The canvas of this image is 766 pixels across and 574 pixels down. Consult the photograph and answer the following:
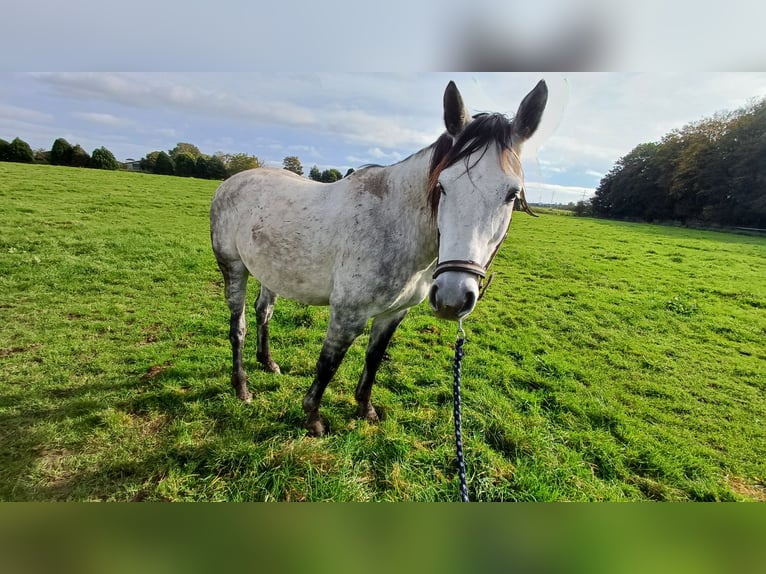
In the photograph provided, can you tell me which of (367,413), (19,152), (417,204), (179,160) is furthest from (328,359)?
(19,152)

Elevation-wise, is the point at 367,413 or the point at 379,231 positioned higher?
the point at 379,231

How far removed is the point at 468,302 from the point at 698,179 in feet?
32.0

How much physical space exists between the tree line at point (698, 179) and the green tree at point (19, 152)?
10055 millimetres

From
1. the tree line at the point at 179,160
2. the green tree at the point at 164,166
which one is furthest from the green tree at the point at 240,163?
the green tree at the point at 164,166

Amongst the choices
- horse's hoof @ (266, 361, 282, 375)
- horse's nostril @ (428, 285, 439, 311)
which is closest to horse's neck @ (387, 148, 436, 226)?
horse's nostril @ (428, 285, 439, 311)

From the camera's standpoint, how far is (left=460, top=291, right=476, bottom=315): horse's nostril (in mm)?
1359

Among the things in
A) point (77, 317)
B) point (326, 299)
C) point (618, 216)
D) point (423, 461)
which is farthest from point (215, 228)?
point (618, 216)

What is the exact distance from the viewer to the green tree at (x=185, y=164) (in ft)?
15.2

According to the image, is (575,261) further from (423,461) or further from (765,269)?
(423,461)

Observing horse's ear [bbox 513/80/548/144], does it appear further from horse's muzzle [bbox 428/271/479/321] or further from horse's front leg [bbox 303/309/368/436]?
horse's front leg [bbox 303/309/368/436]

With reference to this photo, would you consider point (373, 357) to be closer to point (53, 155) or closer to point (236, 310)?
point (236, 310)

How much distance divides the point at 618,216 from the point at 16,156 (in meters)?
13.9

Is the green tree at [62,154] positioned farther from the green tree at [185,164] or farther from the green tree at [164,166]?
the green tree at [185,164]

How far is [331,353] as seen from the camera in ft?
7.79
